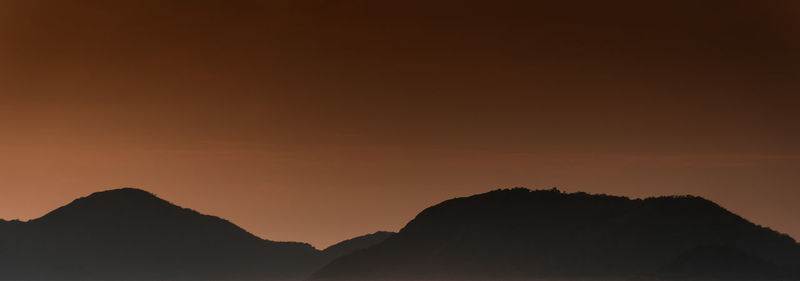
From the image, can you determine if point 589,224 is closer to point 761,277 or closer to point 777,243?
point 777,243

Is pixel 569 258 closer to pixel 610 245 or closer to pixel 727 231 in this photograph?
pixel 610 245

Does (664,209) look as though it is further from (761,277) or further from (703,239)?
(761,277)

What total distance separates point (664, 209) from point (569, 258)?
49.4 ft

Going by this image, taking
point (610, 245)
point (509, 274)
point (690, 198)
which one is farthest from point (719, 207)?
point (509, 274)

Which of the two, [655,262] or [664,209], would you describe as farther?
[664,209]

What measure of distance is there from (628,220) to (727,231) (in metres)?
14.3

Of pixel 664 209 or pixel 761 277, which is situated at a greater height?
pixel 664 209

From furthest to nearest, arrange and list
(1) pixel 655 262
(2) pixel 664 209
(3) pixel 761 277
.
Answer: (2) pixel 664 209, (1) pixel 655 262, (3) pixel 761 277

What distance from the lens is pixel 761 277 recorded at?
159m

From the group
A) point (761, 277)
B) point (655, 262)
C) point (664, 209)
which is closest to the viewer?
point (761, 277)

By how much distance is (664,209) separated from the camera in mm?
192000

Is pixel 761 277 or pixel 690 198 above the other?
pixel 690 198

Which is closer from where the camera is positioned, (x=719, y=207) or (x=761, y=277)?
(x=761, y=277)

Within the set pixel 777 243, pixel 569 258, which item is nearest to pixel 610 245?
pixel 569 258
